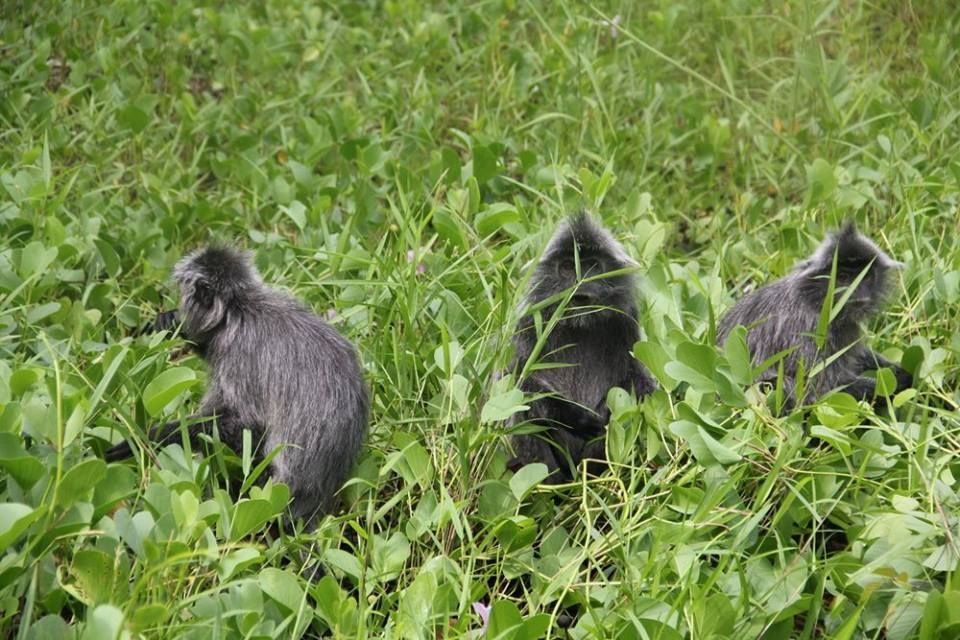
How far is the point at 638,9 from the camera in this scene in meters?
7.30

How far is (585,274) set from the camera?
377 cm

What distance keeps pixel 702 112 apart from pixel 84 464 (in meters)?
4.22

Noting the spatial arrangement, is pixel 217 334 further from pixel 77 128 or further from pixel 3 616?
pixel 77 128

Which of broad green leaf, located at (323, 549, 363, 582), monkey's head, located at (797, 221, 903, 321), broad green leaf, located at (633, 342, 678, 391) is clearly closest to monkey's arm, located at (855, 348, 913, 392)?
monkey's head, located at (797, 221, 903, 321)

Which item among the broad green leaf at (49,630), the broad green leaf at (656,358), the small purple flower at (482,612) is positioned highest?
the broad green leaf at (49,630)

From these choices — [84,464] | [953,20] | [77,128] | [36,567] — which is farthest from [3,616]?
[953,20]

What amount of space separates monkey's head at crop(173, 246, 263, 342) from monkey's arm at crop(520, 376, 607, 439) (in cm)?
90

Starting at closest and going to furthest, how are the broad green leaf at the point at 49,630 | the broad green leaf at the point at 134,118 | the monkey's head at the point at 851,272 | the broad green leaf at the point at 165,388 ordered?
the broad green leaf at the point at 49,630, the broad green leaf at the point at 165,388, the monkey's head at the point at 851,272, the broad green leaf at the point at 134,118

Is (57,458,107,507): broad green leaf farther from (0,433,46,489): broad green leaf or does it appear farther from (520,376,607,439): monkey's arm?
(520,376,607,439): monkey's arm

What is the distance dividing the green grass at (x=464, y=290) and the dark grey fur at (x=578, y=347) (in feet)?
0.40

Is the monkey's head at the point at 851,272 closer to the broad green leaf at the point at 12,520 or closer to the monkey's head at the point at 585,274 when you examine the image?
the monkey's head at the point at 585,274

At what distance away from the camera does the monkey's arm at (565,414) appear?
3727mm

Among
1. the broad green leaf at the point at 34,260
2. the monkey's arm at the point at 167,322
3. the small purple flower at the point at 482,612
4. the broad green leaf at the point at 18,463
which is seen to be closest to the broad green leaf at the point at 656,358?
the small purple flower at the point at 482,612

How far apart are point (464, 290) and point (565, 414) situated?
766 millimetres
